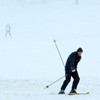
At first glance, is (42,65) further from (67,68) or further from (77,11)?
(77,11)

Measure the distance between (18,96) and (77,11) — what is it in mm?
45125

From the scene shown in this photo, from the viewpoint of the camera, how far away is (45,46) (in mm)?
31812

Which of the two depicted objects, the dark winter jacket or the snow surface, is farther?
the snow surface

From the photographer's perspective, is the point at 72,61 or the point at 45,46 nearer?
the point at 72,61

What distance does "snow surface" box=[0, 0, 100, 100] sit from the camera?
1764 cm

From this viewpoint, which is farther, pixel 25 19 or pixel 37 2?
pixel 37 2

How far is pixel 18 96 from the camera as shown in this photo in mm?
14703

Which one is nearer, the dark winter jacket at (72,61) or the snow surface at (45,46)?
the dark winter jacket at (72,61)

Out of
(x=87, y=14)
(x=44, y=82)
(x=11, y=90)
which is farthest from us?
(x=87, y=14)

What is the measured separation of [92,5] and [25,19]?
29.2 ft

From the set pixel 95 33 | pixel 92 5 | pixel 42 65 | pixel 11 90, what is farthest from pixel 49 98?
pixel 92 5

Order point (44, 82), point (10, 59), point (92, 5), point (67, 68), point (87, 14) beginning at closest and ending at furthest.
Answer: point (67, 68) < point (44, 82) < point (10, 59) < point (87, 14) < point (92, 5)

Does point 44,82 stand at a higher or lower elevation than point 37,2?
lower

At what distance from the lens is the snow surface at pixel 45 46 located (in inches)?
695
